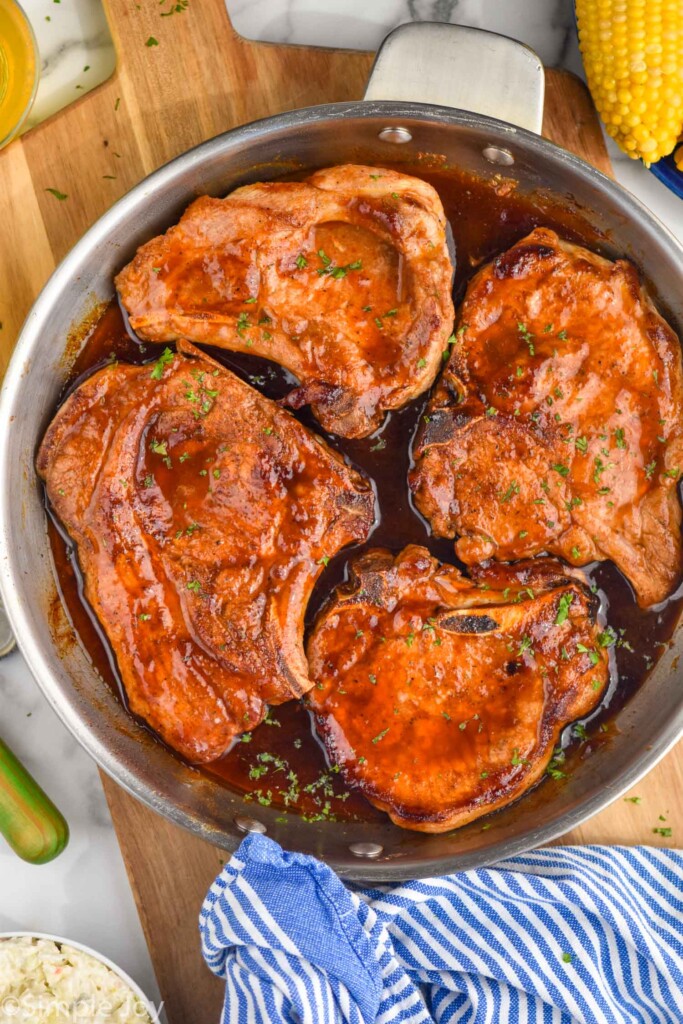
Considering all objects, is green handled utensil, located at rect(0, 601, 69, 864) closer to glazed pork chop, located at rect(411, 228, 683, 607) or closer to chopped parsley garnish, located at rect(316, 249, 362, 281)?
glazed pork chop, located at rect(411, 228, 683, 607)

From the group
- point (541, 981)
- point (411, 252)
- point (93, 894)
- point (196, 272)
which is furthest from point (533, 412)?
point (93, 894)

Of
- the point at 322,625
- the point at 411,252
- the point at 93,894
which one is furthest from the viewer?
the point at 93,894

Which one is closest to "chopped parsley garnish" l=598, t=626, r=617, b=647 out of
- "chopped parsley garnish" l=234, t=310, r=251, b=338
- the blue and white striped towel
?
the blue and white striped towel

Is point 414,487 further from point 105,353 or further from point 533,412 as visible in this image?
point 105,353

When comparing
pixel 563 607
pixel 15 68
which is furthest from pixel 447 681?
pixel 15 68

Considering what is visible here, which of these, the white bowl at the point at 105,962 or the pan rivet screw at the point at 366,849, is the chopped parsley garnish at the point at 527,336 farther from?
the white bowl at the point at 105,962

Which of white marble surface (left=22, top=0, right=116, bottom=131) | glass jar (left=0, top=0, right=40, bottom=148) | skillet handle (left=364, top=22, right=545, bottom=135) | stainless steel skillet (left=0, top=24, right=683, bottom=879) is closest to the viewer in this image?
stainless steel skillet (left=0, top=24, right=683, bottom=879)
